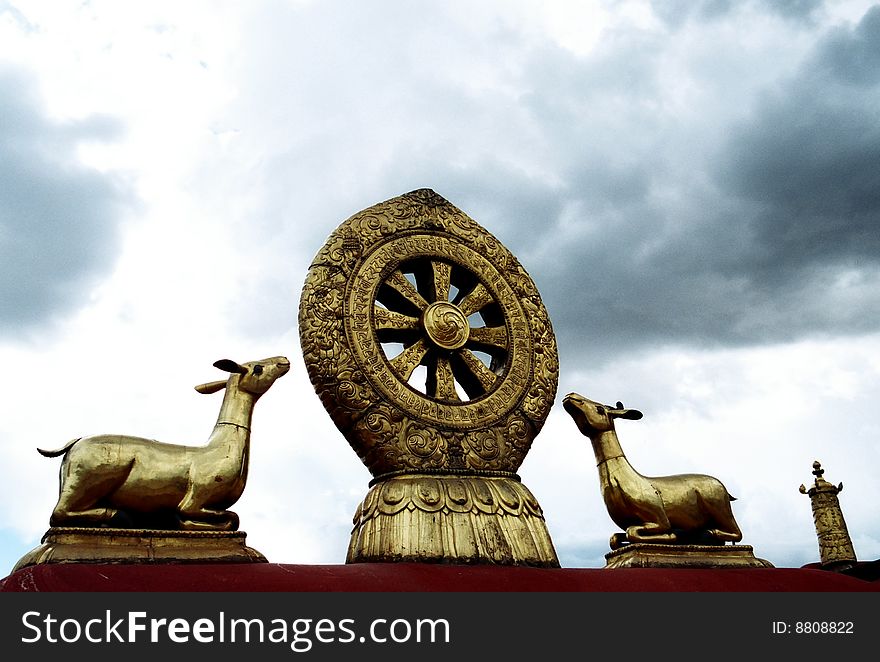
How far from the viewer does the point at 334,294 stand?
574 centimetres

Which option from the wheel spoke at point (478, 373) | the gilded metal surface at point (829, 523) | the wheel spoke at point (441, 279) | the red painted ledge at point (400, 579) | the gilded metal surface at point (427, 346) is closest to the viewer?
the red painted ledge at point (400, 579)

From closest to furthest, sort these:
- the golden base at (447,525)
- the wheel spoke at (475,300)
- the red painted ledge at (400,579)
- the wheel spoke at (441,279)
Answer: the red painted ledge at (400,579), the golden base at (447,525), the wheel spoke at (441,279), the wheel spoke at (475,300)

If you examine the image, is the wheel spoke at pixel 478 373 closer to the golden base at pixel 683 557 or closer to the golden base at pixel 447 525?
the golden base at pixel 447 525

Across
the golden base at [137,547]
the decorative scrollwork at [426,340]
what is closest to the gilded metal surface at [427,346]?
the decorative scrollwork at [426,340]

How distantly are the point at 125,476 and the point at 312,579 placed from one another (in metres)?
1.21

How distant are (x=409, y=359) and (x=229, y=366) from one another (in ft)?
4.34

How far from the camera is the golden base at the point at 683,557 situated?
5.54 metres

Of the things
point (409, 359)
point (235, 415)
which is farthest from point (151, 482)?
point (409, 359)

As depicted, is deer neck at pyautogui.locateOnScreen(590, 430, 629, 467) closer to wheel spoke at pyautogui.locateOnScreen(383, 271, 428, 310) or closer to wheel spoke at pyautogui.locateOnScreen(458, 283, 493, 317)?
wheel spoke at pyautogui.locateOnScreen(458, 283, 493, 317)

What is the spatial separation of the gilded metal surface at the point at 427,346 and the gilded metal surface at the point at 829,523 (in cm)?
346

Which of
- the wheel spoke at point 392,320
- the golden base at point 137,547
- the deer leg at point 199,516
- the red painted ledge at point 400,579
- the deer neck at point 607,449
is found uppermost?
the wheel spoke at point 392,320

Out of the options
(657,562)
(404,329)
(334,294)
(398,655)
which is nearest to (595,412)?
(657,562)

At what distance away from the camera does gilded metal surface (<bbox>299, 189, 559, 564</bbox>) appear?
18.1ft

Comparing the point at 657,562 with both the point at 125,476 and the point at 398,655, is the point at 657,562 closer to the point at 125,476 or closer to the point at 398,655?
the point at 398,655
